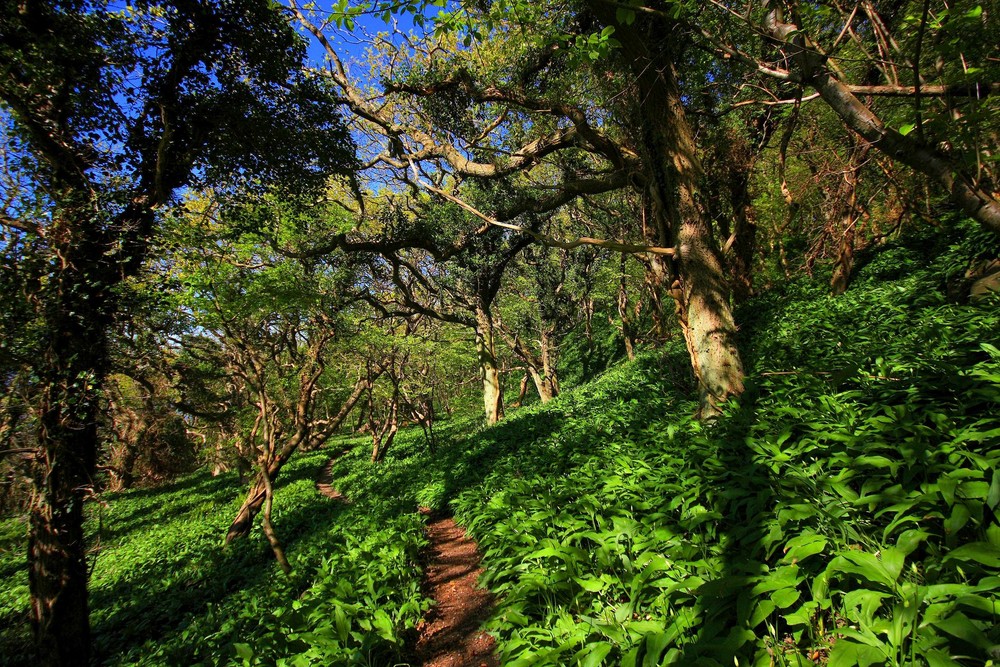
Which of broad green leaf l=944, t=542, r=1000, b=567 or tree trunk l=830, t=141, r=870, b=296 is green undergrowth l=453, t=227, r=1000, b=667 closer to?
broad green leaf l=944, t=542, r=1000, b=567

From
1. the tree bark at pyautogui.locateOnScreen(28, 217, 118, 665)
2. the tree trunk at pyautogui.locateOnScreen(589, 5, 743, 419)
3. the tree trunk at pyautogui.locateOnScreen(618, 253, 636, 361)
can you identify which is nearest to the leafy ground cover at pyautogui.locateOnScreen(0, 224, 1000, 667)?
the tree trunk at pyautogui.locateOnScreen(589, 5, 743, 419)

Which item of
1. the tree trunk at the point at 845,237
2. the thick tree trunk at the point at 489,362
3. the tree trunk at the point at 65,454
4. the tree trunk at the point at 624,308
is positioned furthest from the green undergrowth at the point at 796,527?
the tree trunk at the point at 624,308

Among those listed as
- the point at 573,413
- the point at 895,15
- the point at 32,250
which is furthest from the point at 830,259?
the point at 32,250

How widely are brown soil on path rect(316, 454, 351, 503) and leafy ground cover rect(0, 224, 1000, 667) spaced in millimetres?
4130

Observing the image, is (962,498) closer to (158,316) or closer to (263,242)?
(158,316)

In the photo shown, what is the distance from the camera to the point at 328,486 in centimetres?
1404

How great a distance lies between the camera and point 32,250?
5031 mm

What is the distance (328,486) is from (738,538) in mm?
13947

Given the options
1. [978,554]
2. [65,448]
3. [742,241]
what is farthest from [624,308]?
[978,554]

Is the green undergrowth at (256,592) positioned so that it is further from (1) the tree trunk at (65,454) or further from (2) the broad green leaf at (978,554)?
(2) the broad green leaf at (978,554)

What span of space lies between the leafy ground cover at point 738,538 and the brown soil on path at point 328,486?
413 cm

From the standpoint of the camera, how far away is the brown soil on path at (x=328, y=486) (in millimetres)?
11634

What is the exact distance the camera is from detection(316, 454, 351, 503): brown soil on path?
11634 millimetres

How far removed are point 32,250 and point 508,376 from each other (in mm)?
28533
